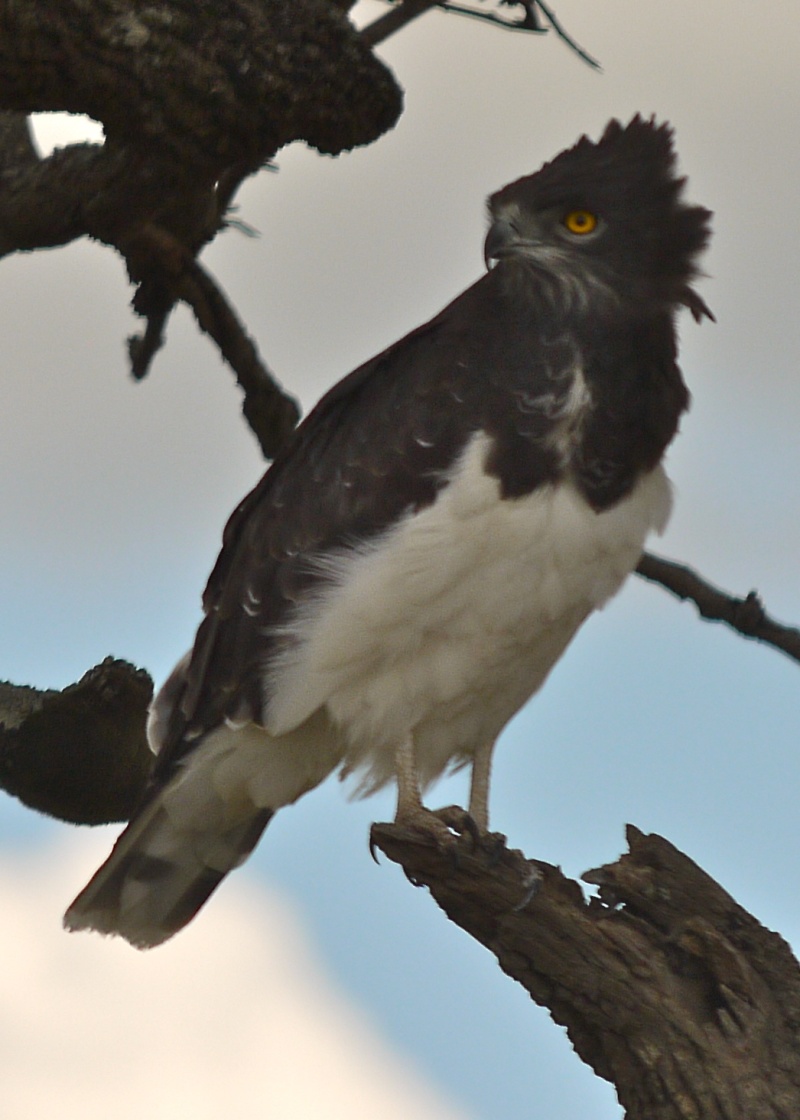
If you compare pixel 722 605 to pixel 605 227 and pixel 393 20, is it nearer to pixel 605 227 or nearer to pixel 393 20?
pixel 605 227

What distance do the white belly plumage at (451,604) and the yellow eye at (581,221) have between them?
0.85m

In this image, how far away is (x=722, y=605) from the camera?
5973 millimetres

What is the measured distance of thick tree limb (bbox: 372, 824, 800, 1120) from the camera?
14.1 feet

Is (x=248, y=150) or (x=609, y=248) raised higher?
(x=248, y=150)

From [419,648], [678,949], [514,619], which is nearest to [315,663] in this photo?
[419,648]

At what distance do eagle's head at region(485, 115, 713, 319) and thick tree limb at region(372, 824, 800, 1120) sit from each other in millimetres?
1800

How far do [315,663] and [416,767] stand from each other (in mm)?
625

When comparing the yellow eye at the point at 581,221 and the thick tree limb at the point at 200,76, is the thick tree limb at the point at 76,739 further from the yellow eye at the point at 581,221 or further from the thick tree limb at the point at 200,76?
the yellow eye at the point at 581,221

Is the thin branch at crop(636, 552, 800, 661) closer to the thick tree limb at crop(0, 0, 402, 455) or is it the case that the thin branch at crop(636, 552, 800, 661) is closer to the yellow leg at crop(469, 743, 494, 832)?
the yellow leg at crop(469, 743, 494, 832)

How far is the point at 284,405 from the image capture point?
6484 mm

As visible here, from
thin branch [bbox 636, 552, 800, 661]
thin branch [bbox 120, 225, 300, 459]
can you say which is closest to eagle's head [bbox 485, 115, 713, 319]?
thin branch [bbox 636, 552, 800, 661]

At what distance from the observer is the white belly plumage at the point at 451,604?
4.84 metres

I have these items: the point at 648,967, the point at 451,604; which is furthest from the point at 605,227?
the point at 648,967

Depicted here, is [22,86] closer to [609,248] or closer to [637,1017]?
[609,248]
